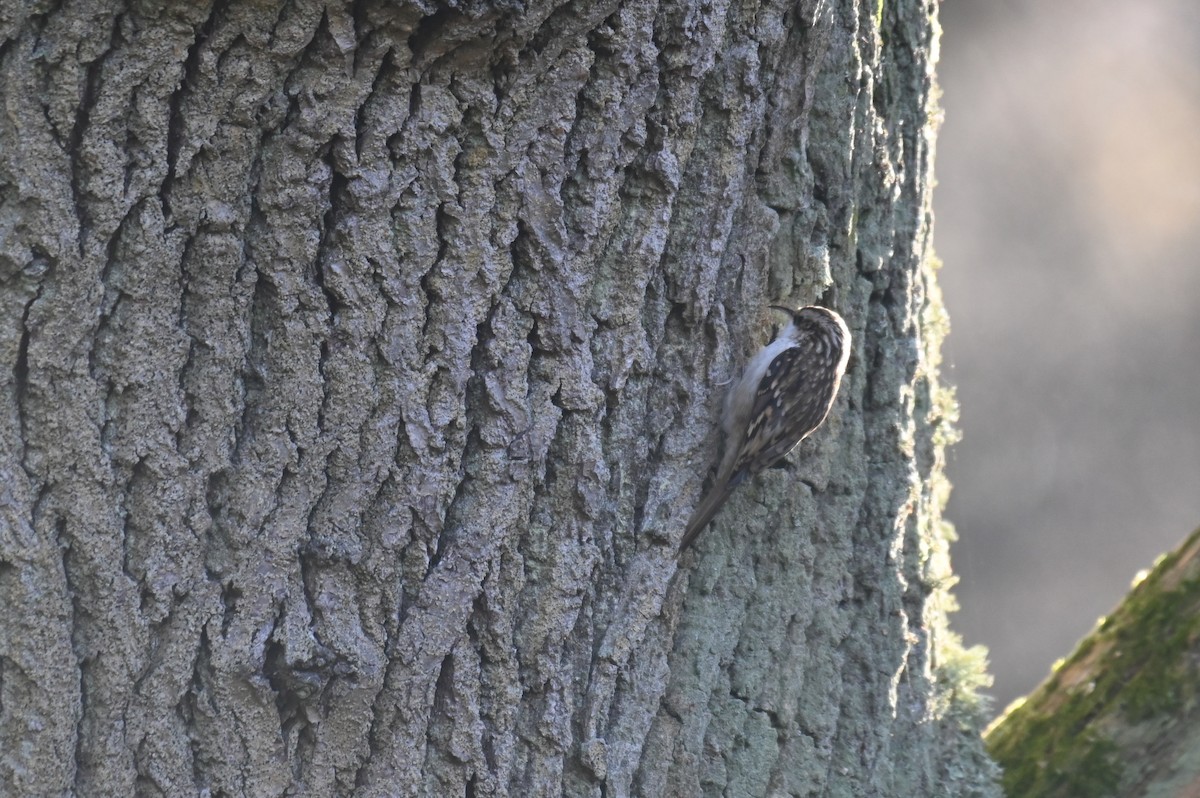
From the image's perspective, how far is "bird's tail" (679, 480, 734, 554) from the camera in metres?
2.05

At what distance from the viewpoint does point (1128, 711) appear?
2334 mm

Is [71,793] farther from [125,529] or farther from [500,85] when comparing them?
[500,85]

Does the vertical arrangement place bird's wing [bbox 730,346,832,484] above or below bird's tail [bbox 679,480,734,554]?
above

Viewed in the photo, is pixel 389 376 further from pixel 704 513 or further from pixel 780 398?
pixel 780 398

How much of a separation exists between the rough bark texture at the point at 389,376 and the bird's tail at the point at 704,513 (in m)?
0.04

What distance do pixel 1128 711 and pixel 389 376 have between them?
5.24ft

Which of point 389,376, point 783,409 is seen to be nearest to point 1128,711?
point 783,409

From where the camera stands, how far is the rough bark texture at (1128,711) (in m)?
2.23

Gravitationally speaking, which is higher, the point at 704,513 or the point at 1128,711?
the point at 704,513

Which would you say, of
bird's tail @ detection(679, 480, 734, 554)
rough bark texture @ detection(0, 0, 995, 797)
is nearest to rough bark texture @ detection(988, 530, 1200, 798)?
rough bark texture @ detection(0, 0, 995, 797)

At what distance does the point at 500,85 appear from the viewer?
174 cm

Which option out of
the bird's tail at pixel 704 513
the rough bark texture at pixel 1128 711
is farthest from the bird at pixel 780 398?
the rough bark texture at pixel 1128 711

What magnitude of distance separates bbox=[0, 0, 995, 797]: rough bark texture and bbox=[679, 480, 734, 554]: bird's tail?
4 centimetres

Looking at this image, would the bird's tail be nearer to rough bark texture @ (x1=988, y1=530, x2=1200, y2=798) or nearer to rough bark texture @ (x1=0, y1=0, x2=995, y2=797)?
rough bark texture @ (x1=0, y1=0, x2=995, y2=797)
